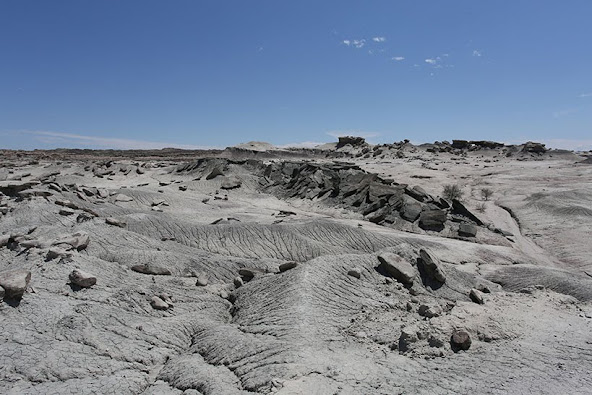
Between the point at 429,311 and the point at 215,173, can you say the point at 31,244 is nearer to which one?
the point at 429,311

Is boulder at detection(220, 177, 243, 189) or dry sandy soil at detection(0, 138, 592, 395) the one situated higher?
boulder at detection(220, 177, 243, 189)

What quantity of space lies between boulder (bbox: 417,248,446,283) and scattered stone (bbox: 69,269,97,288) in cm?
648

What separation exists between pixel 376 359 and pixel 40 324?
178 inches

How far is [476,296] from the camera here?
8.14m

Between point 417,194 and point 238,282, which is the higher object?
point 417,194

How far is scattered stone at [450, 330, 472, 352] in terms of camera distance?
18.8 ft

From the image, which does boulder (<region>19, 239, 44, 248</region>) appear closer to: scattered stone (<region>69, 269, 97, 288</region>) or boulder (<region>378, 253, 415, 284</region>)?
scattered stone (<region>69, 269, 97, 288</region>)

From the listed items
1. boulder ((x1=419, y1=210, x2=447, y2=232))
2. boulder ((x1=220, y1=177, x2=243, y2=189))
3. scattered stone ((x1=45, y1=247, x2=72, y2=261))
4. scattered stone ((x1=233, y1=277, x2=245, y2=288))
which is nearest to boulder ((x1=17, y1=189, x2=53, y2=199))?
scattered stone ((x1=45, y1=247, x2=72, y2=261))

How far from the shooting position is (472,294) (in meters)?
8.27

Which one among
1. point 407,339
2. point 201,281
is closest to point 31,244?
point 201,281

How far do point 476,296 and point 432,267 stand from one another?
1.04 m

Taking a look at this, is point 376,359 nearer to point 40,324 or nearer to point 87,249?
point 40,324

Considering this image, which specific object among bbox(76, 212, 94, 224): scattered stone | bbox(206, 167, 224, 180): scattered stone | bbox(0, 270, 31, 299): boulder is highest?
bbox(206, 167, 224, 180): scattered stone

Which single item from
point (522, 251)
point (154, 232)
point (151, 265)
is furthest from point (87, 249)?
point (522, 251)
